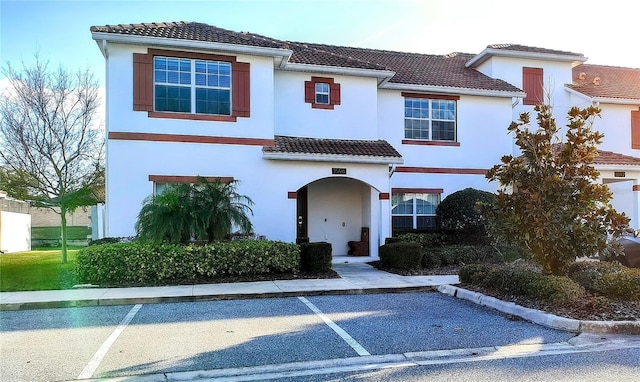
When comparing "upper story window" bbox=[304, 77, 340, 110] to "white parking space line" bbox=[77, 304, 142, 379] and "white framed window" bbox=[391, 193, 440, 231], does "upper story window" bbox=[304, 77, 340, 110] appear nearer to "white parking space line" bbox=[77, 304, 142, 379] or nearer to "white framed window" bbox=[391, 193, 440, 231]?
"white framed window" bbox=[391, 193, 440, 231]

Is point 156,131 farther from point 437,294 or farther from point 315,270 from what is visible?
point 437,294

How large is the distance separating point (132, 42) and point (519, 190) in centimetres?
1107

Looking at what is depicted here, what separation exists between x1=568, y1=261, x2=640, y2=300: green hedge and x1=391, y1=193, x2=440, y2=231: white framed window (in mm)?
8172

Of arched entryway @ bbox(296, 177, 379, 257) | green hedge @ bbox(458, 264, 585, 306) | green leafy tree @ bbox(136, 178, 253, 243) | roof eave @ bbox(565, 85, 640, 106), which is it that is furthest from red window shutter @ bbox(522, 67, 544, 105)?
green leafy tree @ bbox(136, 178, 253, 243)

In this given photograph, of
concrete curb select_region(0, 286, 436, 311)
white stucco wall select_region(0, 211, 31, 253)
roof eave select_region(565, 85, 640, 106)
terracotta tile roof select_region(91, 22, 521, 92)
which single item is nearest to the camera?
concrete curb select_region(0, 286, 436, 311)

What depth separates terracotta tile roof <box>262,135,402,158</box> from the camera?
14.9 meters

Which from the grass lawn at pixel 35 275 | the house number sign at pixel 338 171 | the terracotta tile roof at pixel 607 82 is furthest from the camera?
the terracotta tile roof at pixel 607 82

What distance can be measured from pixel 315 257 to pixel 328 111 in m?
5.83

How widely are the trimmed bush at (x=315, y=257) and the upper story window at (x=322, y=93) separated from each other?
5.56m

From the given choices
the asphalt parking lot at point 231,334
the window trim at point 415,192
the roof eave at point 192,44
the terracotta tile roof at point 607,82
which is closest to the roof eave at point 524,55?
the terracotta tile roof at point 607,82

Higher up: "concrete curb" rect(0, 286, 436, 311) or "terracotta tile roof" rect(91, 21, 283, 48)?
"terracotta tile roof" rect(91, 21, 283, 48)

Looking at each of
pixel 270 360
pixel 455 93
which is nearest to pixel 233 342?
pixel 270 360

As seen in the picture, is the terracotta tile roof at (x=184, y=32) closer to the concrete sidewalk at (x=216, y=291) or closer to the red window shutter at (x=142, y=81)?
the red window shutter at (x=142, y=81)

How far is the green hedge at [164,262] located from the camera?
450 inches
